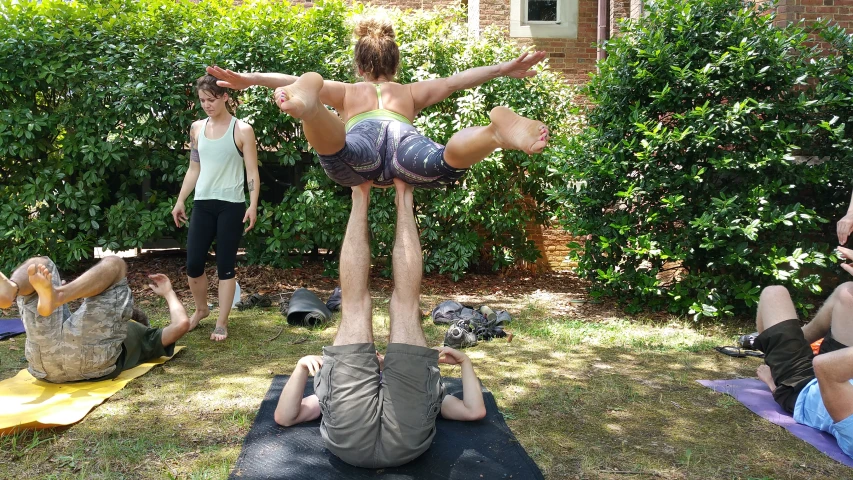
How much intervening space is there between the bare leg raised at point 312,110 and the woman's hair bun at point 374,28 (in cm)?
101

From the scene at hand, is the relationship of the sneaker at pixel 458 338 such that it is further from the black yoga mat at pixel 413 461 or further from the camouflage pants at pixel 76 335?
the camouflage pants at pixel 76 335

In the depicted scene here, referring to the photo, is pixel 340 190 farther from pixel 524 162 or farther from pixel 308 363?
pixel 308 363

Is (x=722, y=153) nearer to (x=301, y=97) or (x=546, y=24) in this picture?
(x=301, y=97)

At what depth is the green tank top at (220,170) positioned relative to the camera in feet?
16.6

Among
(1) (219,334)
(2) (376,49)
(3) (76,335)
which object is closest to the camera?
(2) (376,49)

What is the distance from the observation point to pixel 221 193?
5059 mm

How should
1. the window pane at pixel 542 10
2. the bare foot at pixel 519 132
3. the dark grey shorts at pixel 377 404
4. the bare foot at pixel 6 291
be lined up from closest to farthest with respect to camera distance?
1. the bare foot at pixel 519 132
2. the dark grey shorts at pixel 377 404
3. the bare foot at pixel 6 291
4. the window pane at pixel 542 10

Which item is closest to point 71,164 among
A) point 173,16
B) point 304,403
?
point 173,16

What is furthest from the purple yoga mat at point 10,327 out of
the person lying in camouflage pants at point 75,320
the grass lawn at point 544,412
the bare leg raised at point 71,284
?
the bare leg raised at point 71,284

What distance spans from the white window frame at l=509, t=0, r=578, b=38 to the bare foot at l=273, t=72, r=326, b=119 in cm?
828

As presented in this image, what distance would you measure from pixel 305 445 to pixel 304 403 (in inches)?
11.7

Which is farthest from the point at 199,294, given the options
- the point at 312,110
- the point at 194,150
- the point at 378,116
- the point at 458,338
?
the point at 312,110

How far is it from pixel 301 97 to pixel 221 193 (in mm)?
2677

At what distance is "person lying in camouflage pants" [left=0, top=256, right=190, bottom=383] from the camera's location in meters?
3.45
